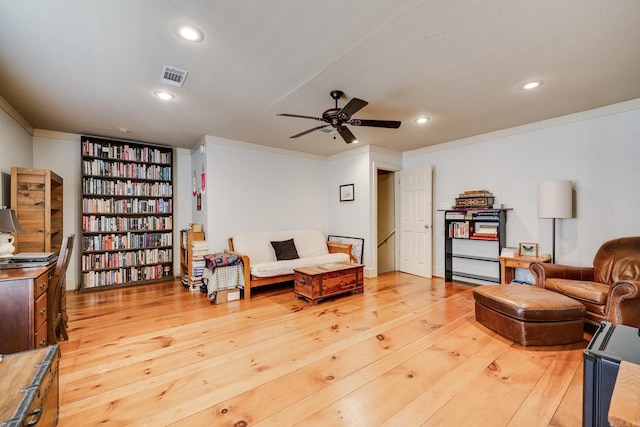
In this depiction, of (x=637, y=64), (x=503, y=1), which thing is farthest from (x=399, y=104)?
(x=637, y=64)

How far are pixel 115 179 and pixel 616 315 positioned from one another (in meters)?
6.28

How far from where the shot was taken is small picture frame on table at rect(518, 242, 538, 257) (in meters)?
3.73

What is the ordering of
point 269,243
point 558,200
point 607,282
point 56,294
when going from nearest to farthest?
point 56,294
point 607,282
point 558,200
point 269,243

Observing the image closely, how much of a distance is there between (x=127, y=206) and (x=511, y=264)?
5778 millimetres

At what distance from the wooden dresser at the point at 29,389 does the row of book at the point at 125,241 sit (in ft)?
11.2

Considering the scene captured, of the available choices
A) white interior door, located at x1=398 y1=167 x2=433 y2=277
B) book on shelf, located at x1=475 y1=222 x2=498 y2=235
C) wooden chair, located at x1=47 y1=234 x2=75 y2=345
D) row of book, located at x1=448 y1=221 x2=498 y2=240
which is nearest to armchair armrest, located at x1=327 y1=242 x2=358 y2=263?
white interior door, located at x1=398 y1=167 x2=433 y2=277

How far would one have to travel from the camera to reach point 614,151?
3.21 metres

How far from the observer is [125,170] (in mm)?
4449

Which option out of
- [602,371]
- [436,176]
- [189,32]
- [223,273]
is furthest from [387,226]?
[189,32]

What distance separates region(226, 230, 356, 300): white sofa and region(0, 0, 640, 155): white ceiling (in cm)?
193

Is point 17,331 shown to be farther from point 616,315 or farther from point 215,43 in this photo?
point 616,315

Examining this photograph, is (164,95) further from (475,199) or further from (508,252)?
(508,252)

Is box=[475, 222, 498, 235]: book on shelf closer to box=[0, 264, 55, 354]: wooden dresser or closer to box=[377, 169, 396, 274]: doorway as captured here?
box=[377, 169, 396, 274]: doorway

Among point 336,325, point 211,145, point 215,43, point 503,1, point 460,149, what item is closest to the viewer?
point 503,1
